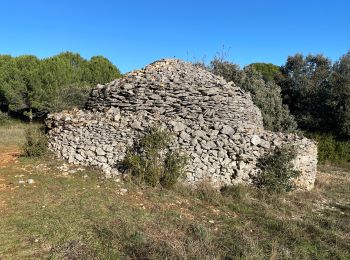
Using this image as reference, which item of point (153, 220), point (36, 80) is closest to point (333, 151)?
point (153, 220)

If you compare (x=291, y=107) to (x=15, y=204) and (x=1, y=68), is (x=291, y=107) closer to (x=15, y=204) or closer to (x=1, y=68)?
(x=15, y=204)

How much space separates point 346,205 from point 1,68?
1201 inches

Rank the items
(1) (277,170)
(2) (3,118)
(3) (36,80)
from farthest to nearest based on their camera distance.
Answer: (2) (3,118) → (3) (36,80) → (1) (277,170)

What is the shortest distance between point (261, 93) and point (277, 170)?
8989mm

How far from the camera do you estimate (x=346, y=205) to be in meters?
8.62

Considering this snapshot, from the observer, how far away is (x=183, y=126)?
891 centimetres

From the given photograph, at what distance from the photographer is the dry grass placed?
482 centimetres

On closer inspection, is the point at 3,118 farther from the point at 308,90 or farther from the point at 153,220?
the point at 153,220

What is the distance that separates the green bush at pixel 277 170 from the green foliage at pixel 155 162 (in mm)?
2084

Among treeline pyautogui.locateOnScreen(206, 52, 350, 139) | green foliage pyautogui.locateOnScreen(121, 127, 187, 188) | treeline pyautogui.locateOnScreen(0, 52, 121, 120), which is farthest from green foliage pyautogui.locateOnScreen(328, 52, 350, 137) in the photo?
treeline pyautogui.locateOnScreen(0, 52, 121, 120)

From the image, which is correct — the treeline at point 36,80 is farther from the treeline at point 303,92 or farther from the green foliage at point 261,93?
the treeline at point 303,92

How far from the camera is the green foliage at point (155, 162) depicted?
26.7 ft

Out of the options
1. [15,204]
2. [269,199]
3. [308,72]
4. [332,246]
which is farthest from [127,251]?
[308,72]

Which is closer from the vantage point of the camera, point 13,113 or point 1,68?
point 1,68
